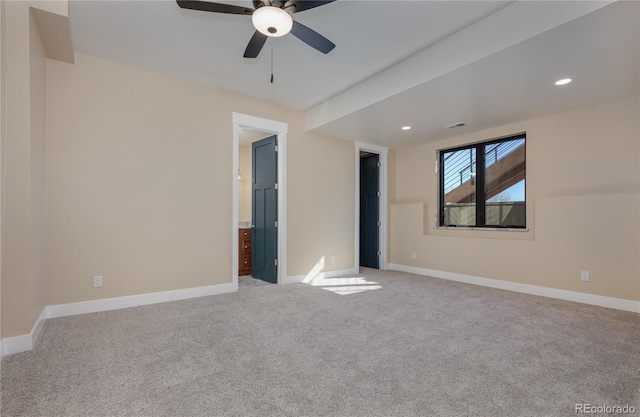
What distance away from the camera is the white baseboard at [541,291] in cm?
348

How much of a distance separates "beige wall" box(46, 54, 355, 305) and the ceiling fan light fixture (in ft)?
7.20

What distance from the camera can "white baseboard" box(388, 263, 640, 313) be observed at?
11.4 feet

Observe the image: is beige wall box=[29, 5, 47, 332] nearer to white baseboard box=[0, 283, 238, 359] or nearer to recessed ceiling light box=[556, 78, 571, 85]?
white baseboard box=[0, 283, 238, 359]

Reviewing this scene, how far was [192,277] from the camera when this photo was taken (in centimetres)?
393

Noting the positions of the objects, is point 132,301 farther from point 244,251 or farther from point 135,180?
point 244,251

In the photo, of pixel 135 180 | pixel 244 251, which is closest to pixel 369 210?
pixel 244 251

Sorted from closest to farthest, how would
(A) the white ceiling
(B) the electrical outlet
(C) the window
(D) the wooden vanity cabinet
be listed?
1. (A) the white ceiling
2. (B) the electrical outlet
3. (C) the window
4. (D) the wooden vanity cabinet

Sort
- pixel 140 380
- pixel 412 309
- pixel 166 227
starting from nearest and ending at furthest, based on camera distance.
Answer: pixel 140 380, pixel 412 309, pixel 166 227

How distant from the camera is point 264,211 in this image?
5.08m

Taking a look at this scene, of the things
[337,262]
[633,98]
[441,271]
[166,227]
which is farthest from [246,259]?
[633,98]

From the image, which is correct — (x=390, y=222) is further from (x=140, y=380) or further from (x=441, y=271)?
(x=140, y=380)

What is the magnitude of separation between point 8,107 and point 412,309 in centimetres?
403

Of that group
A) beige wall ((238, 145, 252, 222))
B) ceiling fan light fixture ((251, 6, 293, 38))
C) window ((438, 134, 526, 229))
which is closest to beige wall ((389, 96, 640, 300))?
window ((438, 134, 526, 229))

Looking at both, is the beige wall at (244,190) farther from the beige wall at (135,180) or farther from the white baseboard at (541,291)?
the white baseboard at (541,291)
